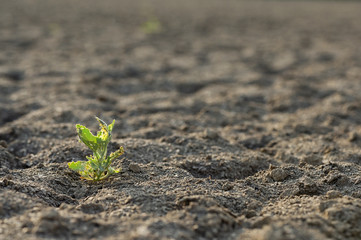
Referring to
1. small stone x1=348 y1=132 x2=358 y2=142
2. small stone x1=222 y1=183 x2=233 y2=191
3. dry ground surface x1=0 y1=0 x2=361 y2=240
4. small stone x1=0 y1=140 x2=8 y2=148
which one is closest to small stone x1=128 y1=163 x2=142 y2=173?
dry ground surface x1=0 y1=0 x2=361 y2=240

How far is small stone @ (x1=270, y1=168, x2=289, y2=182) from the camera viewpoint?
177 cm

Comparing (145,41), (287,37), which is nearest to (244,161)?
(145,41)

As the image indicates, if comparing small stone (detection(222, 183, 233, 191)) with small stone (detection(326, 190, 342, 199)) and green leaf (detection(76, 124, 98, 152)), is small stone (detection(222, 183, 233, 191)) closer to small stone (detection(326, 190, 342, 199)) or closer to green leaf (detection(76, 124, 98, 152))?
small stone (detection(326, 190, 342, 199))

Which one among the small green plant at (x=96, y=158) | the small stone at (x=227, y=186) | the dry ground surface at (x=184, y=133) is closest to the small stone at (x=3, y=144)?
the dry ground surface at (x=184, y=133)

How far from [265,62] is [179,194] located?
2.74 meters

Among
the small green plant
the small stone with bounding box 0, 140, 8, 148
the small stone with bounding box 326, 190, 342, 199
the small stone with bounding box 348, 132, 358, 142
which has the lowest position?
the small stone with bounding box 348, 132, 358, 142

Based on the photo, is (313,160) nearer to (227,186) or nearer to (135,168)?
(227,186)

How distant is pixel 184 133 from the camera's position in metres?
2.37

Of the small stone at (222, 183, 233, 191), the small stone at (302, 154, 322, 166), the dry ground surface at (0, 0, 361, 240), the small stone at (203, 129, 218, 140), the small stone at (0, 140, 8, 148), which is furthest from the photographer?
the small stone at (203, 129, 218, 140)

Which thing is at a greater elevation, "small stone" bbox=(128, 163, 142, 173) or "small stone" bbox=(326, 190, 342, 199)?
"small stone" bbox=(128, 163, 142, 173)

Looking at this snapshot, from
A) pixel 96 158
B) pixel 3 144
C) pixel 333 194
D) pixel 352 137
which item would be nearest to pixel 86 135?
pixel 96 158

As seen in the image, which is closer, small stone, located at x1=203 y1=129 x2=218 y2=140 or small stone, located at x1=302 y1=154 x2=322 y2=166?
small stone, located at x1=302 y1=154 x2=322 y2=166

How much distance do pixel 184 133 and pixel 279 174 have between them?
73 cm

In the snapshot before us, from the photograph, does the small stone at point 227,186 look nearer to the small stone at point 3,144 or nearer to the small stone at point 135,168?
the small stone at point 135,168
